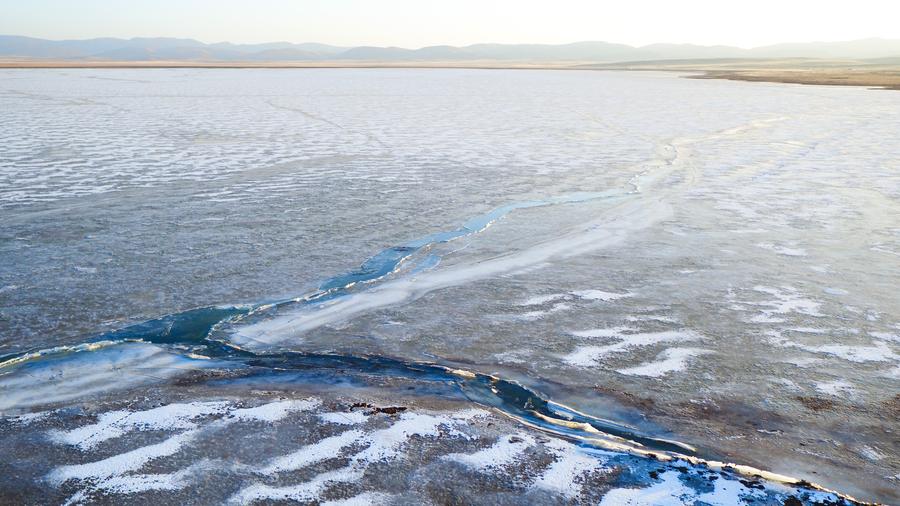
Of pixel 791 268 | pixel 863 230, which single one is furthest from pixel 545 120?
pixel 791 268

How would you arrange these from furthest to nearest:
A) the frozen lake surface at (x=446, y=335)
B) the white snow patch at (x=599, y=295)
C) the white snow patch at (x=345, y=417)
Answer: the white snow patch at (x=599, y=295) → the white snow patch at (x=345, y=417) → the frozen lake surface at (x=446, y=335)

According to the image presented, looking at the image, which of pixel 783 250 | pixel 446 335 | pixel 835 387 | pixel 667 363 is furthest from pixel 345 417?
pixel 783 250

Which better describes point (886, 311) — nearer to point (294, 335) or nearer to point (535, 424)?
point (535, 424)

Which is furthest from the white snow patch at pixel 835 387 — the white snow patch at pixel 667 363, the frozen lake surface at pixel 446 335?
the white snow patch at pixel 667 363

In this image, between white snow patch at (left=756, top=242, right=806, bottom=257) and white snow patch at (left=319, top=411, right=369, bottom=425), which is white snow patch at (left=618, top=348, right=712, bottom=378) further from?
white snow patch at (left=756, top=242, right=806, bottom=257)

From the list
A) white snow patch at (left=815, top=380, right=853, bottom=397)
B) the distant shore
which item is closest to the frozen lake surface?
white snow patch at (left=815, top=380, right=853, bottom=397)

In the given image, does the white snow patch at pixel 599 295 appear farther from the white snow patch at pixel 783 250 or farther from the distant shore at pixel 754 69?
the distant shore at pixel 754 69

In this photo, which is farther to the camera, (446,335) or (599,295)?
(599,295)

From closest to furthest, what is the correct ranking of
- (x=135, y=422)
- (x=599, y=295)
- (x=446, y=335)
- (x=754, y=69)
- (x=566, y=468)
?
1. (x=566, y=468)
2. (x=135, y=422)
3. (x=446, y=335)
4. (x=599, y=295)
5. (x=754, y=69)

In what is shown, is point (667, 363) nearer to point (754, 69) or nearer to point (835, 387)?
point (835, 387)
